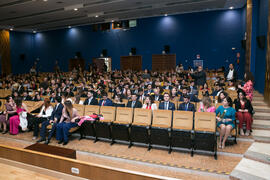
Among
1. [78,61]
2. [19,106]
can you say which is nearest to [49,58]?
[78,61]

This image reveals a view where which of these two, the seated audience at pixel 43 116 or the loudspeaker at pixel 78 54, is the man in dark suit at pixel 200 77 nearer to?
the seated audience at pixel 43 116

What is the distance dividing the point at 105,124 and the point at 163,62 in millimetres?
12104

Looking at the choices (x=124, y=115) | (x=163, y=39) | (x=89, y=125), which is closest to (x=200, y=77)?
(x=124, y=115)

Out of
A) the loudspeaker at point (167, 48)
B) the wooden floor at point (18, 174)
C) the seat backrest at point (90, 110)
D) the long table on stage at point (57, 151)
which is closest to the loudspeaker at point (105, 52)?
the loudspeaker at point (167, 48)

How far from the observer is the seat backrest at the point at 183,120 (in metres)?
4.92

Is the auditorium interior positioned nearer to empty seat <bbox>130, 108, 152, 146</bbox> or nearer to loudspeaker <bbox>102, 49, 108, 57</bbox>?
empty seat <bbox>130, 108, 152, 146</bbox>

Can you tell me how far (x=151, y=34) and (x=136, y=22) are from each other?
168cm

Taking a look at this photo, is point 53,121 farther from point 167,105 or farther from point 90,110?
point 167,105

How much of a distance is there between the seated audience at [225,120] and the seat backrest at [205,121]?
0.90 ft

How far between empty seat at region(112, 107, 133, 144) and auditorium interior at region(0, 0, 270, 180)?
28mm

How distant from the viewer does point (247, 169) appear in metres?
3.93

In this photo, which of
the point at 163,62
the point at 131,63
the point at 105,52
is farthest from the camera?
the point at 105,52

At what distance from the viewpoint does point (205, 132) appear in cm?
448

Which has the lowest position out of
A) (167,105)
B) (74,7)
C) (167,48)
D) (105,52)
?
(167,105)
